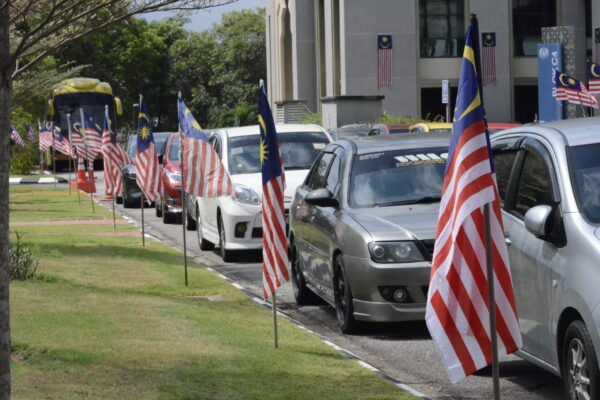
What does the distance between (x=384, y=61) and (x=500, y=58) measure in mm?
4817

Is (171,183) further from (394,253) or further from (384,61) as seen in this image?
(384,61)

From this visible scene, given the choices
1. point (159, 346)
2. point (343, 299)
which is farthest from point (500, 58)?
point (159, 346)

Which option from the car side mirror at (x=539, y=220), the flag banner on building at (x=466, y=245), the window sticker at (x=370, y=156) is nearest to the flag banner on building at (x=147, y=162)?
the window sticker at (x=370, y=156)

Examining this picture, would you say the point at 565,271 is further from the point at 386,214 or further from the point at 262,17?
the point at 262,17

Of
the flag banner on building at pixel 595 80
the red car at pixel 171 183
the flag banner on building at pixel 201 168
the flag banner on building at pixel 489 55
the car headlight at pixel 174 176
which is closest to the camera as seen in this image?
the flag banner on building at pixel 201 168

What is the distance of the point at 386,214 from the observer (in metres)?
10.9

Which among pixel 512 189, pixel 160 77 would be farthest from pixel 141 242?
pixel 160 77

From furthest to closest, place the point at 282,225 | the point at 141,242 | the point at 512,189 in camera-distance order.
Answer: the point at 141,242
the point at 282,225
the point at 512,189

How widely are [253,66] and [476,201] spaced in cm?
8386

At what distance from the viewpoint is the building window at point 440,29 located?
49.0 meters

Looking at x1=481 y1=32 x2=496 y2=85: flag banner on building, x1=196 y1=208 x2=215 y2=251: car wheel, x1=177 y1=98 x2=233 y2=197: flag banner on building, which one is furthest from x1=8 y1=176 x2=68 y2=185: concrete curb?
x1=177 y1=98 x2=233 y2=197: flag banner on building

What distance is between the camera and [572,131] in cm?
802

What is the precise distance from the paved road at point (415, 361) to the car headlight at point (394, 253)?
72 cm

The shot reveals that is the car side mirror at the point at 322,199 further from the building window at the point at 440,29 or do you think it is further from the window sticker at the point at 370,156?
the building window at the point at 440,29
